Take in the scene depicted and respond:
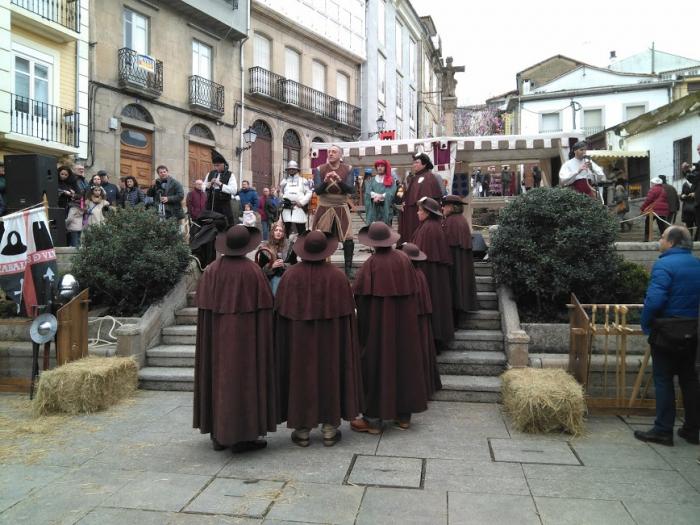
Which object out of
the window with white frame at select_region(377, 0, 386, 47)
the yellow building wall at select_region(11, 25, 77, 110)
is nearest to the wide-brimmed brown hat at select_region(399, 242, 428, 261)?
the yellow building wall at select_region(11, 25, 77, 110)

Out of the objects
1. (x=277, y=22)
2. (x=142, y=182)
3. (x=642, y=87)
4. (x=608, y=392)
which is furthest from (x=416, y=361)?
(x=642, y=87)

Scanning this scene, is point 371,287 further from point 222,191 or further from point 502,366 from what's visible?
point 222,191

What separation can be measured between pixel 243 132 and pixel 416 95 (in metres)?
22.1

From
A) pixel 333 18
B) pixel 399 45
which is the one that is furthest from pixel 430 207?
pixel 399 45

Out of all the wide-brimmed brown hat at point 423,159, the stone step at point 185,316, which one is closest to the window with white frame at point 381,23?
the wide-brimmed brown hat at point 423,159

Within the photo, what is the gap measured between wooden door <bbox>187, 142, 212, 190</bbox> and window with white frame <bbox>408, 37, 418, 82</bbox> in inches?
860

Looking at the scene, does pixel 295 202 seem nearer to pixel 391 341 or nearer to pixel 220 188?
pixel 220 188

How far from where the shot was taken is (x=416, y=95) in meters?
41.7

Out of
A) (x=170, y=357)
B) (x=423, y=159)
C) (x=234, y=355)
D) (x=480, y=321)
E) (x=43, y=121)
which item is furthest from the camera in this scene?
(x=43, y=121)

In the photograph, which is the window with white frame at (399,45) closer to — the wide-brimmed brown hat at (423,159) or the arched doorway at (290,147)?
the arched doorway at (290,147)

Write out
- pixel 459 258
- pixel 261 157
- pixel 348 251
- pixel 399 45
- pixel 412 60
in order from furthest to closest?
pixel 412 60 → pixel 399 45 → pixel 261 157 → pixel 348 251 → pixel 459 258

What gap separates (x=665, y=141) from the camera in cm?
2269

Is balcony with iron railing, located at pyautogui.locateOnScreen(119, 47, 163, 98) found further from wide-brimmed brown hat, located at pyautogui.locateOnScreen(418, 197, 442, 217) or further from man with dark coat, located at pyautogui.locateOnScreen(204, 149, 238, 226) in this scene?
wide-brimmed brown hat, located at pyautogui.locateOnScreen(418, 197, 442, 217)

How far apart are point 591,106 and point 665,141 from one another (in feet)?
42.3
